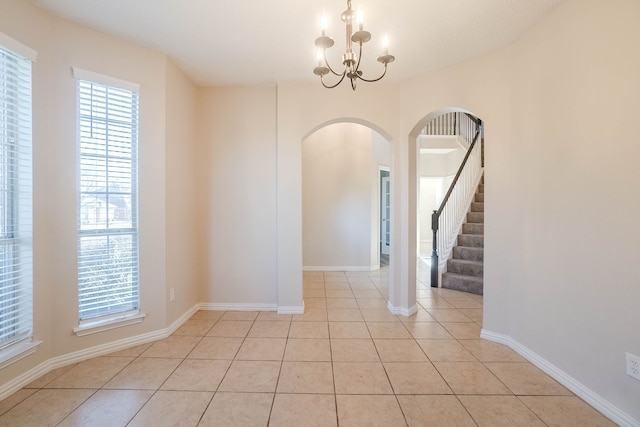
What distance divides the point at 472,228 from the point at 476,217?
0.27m

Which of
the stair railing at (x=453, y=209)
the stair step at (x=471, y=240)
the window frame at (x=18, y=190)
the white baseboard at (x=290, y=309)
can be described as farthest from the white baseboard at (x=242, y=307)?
the stair step at (x=471, y=240)

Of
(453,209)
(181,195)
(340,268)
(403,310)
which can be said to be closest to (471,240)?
(453,209)

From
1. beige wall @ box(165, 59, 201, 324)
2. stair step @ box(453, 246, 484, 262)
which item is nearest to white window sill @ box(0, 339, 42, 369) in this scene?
beige wall @ box(165, 59, 201, 324)

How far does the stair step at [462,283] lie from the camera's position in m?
4.05

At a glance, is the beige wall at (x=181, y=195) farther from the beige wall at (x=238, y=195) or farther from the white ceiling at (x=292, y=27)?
the white ceiling at (x=292, y=27)

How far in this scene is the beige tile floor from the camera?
64.9 inches

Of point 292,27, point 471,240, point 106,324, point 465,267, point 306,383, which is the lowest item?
point 306,383

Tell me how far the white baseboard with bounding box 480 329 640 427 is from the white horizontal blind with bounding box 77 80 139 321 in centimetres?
353

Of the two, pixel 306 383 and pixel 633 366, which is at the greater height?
pixel 633 366

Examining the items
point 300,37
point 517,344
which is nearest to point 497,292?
point 517,344

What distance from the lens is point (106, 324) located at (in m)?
2.36

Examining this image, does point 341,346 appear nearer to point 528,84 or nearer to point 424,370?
point 424,370

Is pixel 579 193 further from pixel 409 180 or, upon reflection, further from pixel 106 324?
pixel 106 324

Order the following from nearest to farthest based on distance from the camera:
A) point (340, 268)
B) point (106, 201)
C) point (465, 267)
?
point (106, 201), point (465, 267), point (340, 268)
